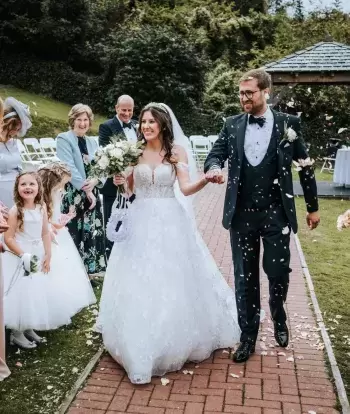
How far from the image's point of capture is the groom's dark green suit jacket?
14.0 feet

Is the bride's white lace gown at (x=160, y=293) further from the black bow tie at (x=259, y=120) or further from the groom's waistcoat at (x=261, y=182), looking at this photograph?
the black bow tie at (x=259, y=120)

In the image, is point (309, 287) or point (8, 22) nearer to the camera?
point (309, 287)

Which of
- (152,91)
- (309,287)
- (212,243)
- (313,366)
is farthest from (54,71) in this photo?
(313,366)

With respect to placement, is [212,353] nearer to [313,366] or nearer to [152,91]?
[313,366]

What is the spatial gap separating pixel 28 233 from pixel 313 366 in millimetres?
2627

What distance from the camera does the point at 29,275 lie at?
4.57 metres

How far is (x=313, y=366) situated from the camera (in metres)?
4.37

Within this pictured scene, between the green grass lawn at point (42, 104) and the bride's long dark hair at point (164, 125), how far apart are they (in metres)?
21.1

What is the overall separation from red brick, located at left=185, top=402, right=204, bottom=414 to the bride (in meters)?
0.43

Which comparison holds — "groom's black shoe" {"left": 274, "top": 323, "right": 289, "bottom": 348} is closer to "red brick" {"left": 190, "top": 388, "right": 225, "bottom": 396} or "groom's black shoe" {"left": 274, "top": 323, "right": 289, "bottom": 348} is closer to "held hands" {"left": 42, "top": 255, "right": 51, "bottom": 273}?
"red brick" {"left": 190, "top": 388, "right": 225, "bottom": 396}

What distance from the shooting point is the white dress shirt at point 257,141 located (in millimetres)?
4309

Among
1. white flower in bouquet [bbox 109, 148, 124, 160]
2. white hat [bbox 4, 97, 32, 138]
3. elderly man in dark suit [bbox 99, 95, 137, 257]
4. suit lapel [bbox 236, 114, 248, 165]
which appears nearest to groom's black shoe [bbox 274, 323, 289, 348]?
suit lapel [bbox 236, 114, 248, 165]

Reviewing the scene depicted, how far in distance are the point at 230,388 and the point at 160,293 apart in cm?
87

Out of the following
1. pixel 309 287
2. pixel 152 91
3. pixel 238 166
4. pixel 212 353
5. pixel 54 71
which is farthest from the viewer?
pixel 54 71
